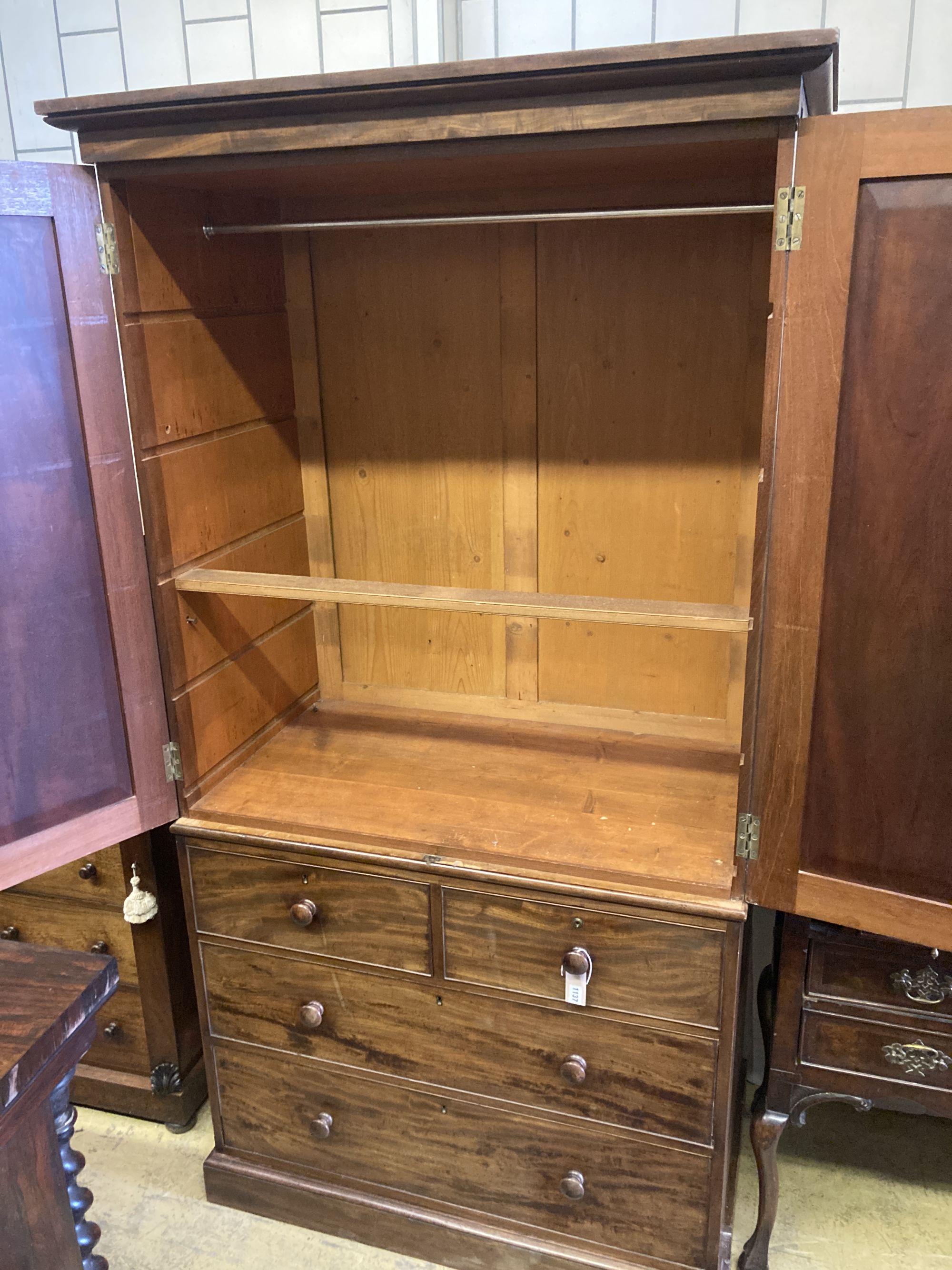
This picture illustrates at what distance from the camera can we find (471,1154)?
68.4 inches

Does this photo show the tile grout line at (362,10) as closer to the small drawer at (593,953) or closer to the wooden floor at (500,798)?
the wooden floor at (500,798)

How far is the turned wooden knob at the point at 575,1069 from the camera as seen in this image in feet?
5.24

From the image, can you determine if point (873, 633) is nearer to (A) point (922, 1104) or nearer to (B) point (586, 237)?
(A) point (922, 1104)

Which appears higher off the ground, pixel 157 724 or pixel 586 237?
pixel 586 237

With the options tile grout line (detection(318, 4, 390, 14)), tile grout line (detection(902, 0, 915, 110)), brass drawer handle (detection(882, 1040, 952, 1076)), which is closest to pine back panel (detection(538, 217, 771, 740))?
tile grout line (detection(902, 0, 915, 110))

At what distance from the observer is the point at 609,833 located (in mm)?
1632

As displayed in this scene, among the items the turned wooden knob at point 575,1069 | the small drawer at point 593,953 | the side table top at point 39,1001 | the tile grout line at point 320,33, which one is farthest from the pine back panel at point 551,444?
the side table top at point 39,1001

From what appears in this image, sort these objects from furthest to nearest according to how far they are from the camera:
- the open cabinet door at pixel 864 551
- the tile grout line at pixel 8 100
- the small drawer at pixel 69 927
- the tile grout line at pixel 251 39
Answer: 1. the tile grout line at pixel 8 100
2. the small drawer at pixel 69 927
3. the tile grout line at pixel 251 39
4. the open cabinet door at pixel 864 551

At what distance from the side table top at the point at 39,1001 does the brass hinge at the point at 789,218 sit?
1139 millimetres

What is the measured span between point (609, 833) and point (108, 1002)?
3.83ft

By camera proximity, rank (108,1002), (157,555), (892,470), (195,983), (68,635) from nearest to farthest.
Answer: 1. (892,470)
2. (68,635)
3. (157,555)
4. (195,983)
5. (108,1002)

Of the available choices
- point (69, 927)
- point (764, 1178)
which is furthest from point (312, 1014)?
point (764, 1178)

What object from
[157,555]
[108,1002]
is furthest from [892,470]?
[108,1002]

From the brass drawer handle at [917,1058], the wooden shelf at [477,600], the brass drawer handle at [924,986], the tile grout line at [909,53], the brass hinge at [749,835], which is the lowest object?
the brass drawer handle at [917,1058]
